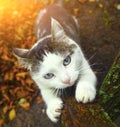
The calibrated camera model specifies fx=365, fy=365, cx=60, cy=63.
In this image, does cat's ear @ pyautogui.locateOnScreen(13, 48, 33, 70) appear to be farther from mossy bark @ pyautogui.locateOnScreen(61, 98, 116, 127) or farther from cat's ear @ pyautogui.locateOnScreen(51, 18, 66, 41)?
mossy bark @ pyautogui.locateOnScreen(61, 98, 116, 127)

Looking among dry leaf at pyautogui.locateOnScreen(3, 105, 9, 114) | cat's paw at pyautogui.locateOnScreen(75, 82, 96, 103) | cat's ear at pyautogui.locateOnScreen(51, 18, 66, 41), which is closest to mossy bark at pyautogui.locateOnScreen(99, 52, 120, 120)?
cat's paw at pyautogui.locateOnScreen(75, 82, 96, 103)

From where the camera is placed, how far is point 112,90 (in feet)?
8.93

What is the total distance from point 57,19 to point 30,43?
74cm

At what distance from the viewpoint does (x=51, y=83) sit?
3176 mm

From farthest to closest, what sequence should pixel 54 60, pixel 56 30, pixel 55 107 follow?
pixel 55 107
pixel 56 30
pixel 54 60

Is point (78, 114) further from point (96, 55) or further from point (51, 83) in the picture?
point (96, 55)

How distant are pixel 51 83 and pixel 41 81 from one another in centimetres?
15

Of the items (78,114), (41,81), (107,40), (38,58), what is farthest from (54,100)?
(107,40)

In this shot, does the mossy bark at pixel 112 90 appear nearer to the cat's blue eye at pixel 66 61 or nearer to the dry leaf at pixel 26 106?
the cat's blue eye at pixel 66 61

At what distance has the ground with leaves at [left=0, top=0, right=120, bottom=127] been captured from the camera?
4297mm

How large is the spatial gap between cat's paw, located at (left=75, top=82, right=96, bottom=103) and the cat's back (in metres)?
0.98

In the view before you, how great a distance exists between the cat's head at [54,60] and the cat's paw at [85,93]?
8 cm

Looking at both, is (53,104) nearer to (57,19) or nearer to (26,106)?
(26,106)

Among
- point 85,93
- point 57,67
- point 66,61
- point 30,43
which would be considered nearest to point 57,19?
point 30,43
